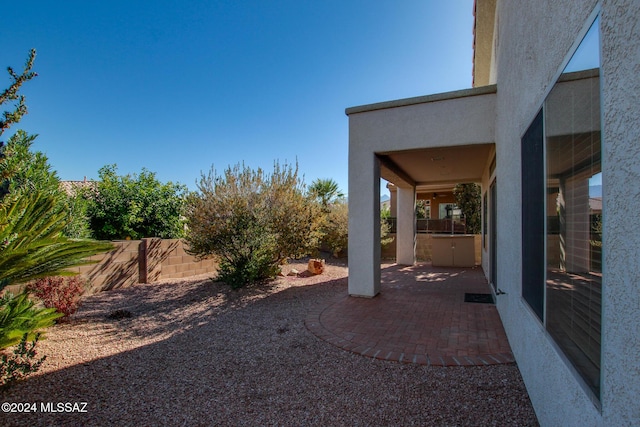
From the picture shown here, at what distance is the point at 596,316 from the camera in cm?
169

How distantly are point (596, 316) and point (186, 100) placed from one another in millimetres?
14796

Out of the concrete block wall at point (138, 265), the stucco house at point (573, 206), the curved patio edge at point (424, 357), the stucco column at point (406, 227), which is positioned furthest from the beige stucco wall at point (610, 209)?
the stucco column at point (406, 227)

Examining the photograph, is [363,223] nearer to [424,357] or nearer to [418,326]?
[418,326]

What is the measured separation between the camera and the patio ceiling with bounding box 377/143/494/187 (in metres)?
7.69

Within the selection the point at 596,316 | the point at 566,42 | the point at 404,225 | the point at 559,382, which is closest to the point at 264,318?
the point at 559,382

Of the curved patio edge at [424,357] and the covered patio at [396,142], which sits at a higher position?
the covered patio at [396,142]

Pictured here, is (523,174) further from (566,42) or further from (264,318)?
(264,318)

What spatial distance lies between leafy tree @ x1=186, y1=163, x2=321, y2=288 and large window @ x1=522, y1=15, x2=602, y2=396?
677 centimetres

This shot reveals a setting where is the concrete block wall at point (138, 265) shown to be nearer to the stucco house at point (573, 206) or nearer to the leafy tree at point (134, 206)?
the leafy tree at point (134, 206)

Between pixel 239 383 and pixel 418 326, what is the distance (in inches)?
138

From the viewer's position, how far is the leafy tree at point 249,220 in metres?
8.52

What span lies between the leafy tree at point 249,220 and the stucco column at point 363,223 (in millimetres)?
2052

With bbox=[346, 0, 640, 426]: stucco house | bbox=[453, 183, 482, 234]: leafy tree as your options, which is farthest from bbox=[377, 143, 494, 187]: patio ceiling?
bbox=[453, 183, 482, 234]: leafy tree

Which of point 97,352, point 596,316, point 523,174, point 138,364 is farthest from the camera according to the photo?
point 97,352
